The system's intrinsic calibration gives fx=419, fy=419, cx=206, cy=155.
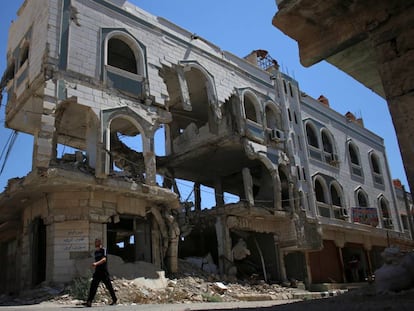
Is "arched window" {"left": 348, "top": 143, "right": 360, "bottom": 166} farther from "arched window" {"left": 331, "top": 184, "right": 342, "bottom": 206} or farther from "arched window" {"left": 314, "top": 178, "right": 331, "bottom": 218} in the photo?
"arched window" {"left": 314, "top": 178, "right": 331, "bottom": 218}

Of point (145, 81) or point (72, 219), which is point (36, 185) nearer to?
point (72, 219)

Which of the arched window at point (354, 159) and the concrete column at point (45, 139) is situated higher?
the arched window at point (354, 159)

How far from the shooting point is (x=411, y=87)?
4141 mm

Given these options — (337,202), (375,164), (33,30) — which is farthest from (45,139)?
(375,164)

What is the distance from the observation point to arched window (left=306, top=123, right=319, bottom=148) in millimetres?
25562

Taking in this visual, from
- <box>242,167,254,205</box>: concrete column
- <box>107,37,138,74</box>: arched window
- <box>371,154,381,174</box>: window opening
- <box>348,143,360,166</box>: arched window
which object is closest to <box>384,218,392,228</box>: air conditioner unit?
<box>371,154,381,174</box>: window opening

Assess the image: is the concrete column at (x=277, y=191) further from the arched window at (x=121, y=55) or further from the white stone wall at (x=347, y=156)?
the arched window at (x=121, y=55)

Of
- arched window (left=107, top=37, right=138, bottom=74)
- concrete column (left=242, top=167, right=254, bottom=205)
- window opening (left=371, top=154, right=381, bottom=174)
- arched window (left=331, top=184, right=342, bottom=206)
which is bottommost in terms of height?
concrete column (left=242, top=167, right=254, bottom=205)

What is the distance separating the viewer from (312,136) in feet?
84.9

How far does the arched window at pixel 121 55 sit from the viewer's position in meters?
16.9

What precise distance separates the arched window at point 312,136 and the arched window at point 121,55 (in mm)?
11984

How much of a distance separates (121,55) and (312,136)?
13.2 metres

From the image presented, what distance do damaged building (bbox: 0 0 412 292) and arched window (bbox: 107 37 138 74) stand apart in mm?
86

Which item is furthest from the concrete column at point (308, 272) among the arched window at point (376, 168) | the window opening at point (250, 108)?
the arched window at point (376, 168)
